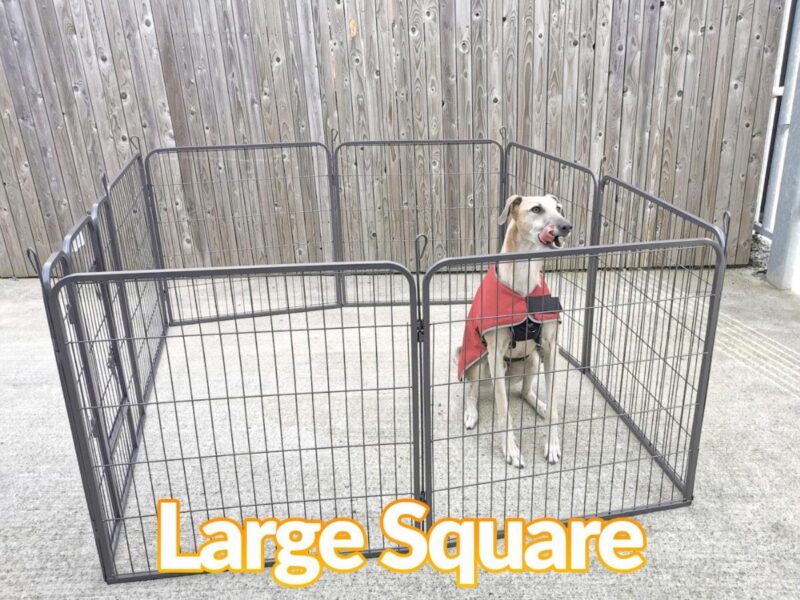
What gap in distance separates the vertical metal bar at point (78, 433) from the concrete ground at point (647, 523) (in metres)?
0.14

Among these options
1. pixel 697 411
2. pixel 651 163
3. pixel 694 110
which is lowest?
pixel 697 411

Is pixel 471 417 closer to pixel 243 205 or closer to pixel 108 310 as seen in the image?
pixel 108 310

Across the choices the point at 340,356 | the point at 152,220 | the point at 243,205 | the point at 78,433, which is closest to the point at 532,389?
the point at 340,356

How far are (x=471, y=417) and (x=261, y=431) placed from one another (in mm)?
1068

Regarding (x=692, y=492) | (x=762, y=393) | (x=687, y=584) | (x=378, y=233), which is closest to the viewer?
(x=687, y=584)

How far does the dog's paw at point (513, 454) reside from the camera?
2.91 m

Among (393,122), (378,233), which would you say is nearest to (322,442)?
(378,233)

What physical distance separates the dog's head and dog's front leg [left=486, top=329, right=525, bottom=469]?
457 mm

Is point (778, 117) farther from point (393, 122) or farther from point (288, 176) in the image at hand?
point (288, 176)

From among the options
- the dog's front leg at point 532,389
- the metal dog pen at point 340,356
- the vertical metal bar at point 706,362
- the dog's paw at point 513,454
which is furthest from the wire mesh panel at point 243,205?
the vertical metal bar at point 706,362

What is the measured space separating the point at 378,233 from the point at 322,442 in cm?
229

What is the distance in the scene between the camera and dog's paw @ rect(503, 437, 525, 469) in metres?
2.91

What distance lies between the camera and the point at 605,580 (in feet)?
7.64

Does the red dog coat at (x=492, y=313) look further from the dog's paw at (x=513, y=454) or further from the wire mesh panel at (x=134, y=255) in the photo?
the wire mesh panel at (x=134, y=255)
